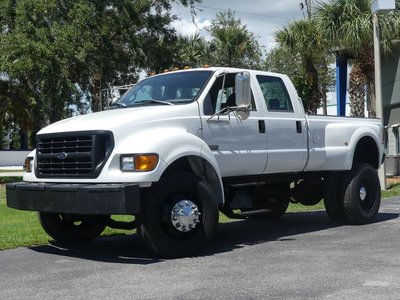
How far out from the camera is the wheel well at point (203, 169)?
24.8 ft

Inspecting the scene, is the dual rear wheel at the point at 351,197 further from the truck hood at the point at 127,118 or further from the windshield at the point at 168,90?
the truck hood at the point at 127,118

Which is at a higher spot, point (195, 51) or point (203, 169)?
point (195, 51)

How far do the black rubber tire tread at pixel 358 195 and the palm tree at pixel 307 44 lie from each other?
38.0ft

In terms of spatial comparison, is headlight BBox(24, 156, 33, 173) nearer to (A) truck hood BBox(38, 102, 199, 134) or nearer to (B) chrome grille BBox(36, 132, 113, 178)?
(B) chrome grille BBox(36, 132, 113, 178)

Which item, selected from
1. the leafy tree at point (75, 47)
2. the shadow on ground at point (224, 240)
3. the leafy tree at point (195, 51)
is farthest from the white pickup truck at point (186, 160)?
the leafy tree at point (195, 51)

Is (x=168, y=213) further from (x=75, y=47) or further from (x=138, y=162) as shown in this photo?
(x=75, y=47)

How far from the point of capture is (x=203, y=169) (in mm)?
7688

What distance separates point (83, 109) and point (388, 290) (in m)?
20.3

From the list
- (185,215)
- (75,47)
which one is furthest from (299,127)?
(75,47)

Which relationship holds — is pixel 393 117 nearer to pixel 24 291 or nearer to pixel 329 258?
pixel 329 258

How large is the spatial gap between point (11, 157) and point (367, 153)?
153 feet

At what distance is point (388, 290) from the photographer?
18.6ft

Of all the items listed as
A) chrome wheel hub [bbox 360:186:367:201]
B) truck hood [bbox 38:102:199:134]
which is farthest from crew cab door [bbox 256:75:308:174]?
chrome wheel hub [bbox 360:186:367:201]

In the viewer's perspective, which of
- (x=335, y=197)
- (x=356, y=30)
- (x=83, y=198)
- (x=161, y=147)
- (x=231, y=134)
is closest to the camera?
(x=83, y=198)
